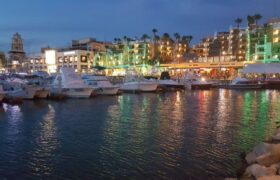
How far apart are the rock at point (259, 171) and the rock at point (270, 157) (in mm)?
546

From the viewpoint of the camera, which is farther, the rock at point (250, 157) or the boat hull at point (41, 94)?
the boat hull at point (41, 94)

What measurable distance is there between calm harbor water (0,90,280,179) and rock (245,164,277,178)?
1.88 meters

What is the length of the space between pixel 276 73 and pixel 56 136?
96340 millimetres

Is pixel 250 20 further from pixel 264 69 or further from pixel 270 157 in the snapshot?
pixel 270 157

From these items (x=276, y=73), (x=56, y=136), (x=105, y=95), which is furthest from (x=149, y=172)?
(x=276, y=73)

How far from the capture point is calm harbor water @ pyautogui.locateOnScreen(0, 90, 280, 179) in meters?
17.9

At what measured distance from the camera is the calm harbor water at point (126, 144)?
1792cm

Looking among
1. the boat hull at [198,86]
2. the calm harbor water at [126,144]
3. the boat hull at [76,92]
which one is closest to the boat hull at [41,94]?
the boat hull at [76,92]

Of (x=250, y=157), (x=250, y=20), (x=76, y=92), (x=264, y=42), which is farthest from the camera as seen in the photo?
(x=250, y=20)

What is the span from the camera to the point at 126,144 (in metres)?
23.4

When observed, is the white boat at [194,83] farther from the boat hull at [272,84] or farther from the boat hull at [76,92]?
the boat hull at [76,92]

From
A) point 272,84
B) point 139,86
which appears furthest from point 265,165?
point 272,84

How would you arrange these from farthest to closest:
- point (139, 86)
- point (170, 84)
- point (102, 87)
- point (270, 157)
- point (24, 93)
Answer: point (170, 84) < point (139, 86) < point (102, 87) < point (24, 93) < point (270, 157)

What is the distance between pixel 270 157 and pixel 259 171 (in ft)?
Result: 3.96
